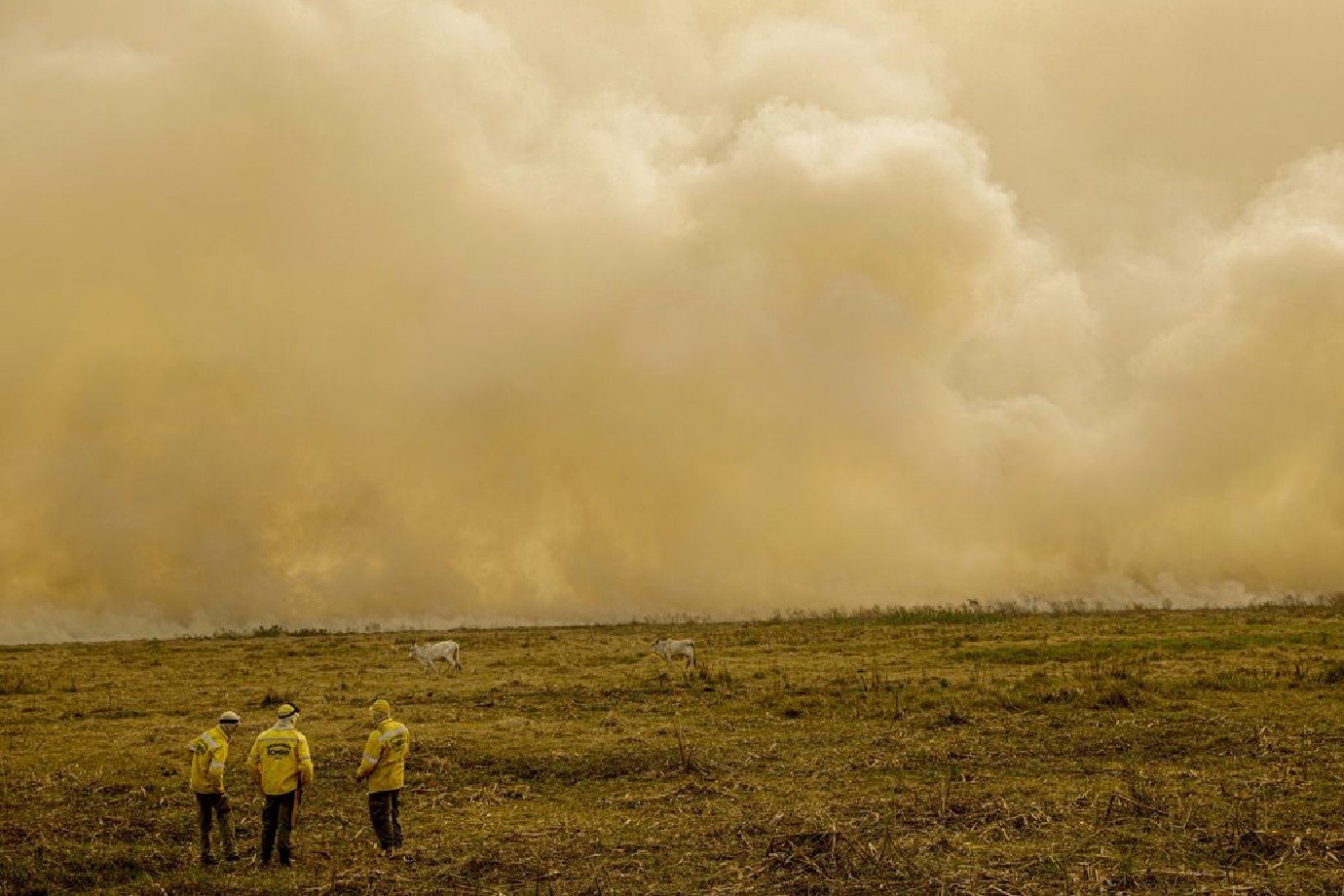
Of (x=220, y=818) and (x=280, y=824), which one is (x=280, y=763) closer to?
(x=280, y=824)

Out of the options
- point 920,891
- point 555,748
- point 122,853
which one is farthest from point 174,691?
point 920,891

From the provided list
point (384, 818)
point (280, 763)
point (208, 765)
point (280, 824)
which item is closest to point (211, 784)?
point (208, 765)

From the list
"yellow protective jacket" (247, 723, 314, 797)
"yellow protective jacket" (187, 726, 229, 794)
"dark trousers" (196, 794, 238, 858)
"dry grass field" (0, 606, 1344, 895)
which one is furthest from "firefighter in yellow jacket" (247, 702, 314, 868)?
"yellow protective jacket" (187, 726, 229, 794)

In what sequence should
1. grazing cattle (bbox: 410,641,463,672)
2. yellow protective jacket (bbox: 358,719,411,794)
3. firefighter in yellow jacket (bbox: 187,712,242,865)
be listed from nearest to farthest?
yellow protective jacket (bbox: 358,719,411,794) → firefighter in yellow jacket (bbox: 187,712,242,865) → grazing cattle (bbox: 410,641,463,672)

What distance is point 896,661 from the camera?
40.8 metres

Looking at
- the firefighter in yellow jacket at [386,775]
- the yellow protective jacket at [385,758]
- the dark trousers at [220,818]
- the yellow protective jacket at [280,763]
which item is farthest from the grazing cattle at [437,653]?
the yellow protective jacket at [280,763]

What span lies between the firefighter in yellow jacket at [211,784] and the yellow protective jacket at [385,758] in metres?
2.22

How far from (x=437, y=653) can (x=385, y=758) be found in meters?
29.1

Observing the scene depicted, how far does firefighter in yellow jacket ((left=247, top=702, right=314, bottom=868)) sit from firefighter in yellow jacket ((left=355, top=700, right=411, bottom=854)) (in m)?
0.88

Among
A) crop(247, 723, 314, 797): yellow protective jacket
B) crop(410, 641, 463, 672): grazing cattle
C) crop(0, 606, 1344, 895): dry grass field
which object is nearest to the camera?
crop(0, 606, 1344, 895): dry grass field

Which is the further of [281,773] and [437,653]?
[437,653]

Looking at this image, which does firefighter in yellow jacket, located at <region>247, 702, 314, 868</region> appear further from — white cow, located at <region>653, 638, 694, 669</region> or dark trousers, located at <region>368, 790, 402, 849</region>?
white cow, located at <region>653, 638, 694, 669</region>

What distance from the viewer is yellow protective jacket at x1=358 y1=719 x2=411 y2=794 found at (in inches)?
600

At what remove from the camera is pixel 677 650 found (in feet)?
140
